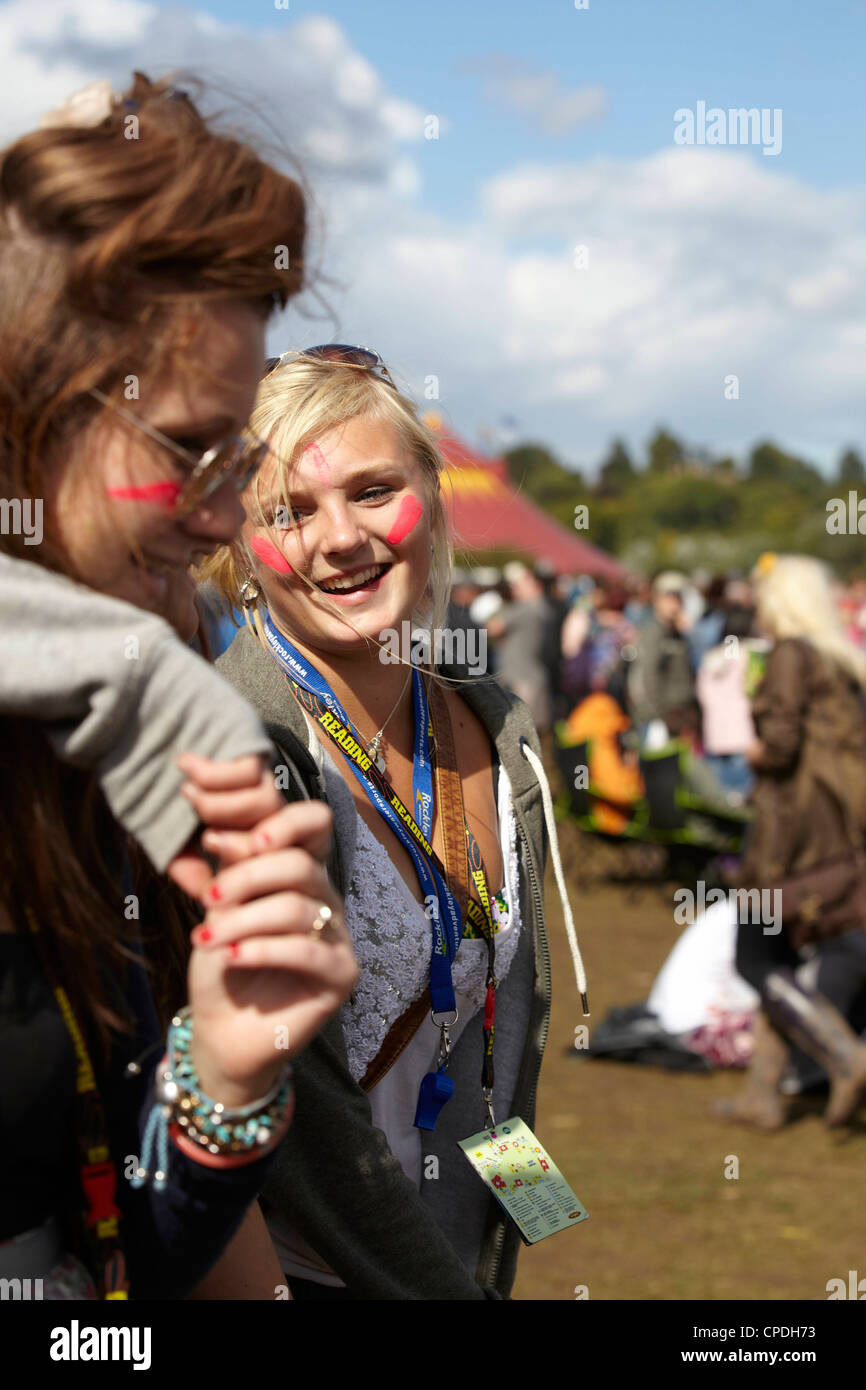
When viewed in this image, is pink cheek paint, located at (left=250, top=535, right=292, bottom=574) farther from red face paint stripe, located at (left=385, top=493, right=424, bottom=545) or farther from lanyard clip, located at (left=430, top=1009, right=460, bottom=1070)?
lanyard clip, located at (left=430, top=1009, right=460, bottom=1070)

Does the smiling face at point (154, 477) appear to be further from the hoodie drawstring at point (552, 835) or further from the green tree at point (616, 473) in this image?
the green tree at point (616, 473)

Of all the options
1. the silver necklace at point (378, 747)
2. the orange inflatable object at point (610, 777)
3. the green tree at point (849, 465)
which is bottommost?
the orange inflatable object at point (610, 777)

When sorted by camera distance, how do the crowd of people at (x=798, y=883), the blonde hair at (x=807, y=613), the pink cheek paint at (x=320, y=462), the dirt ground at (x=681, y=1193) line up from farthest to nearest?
the blonde hair at (x=807, y=613)
the crowd of people at (x=798, y=883)
the dirt ground at (x=681, y=1193)
the pink cheek paint at (x=320, y=462)

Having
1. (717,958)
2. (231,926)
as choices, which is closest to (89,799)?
(231,926)

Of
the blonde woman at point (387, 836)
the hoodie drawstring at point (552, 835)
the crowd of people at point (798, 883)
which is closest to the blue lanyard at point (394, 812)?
the blonde woman at point (387, 836)

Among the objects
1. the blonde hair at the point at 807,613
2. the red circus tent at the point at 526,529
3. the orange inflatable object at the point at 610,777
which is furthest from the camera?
the red circus tent at the point at 526,529

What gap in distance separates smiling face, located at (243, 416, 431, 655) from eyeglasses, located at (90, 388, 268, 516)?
86 cm

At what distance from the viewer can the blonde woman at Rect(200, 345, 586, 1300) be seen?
190 cm

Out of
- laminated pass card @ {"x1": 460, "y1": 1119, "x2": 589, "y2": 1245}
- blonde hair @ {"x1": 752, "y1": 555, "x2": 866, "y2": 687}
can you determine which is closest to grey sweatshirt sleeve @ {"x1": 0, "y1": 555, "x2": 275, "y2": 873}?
laminated pass card @ {"x1": 460, "y1": 1119, "x2": 589, "y2": 1245}

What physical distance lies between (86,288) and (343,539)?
98cm

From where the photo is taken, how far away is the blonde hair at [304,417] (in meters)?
2.10

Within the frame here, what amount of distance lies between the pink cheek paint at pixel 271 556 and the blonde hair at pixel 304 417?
0.9 inches
